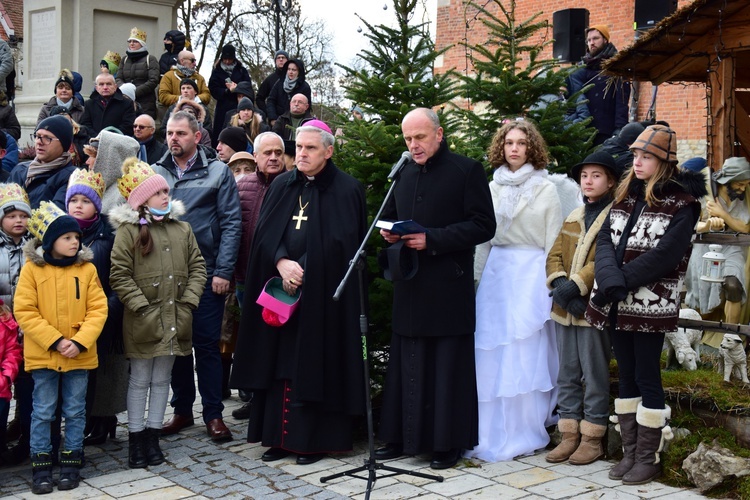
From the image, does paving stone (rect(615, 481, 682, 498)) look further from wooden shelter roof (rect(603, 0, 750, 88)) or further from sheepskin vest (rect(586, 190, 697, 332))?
wooden shelter roof (rect(603, 0, 750, 88))

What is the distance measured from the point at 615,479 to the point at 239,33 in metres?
27.1

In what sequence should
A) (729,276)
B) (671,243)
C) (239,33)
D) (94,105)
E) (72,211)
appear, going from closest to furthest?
(671,243) → (72,211) → (729,276) → (94,105) → (239,33)

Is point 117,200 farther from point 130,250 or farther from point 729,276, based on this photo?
point 729,276

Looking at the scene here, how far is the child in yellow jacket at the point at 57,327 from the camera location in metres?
5.64

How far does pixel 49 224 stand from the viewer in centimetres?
574

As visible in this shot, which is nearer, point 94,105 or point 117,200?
point 117,200

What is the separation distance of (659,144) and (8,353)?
4247 mm

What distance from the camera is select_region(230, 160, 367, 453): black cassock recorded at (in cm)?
618

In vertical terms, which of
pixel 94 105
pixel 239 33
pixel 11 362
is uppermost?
pixel 239 33

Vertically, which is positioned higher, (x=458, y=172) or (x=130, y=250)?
(x=458, y=172)

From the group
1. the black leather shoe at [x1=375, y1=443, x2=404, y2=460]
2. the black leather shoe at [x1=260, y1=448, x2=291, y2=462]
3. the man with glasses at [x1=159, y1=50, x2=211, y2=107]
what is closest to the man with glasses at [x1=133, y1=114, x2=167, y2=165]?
the black leather shoe at [x1=260, y1=448, x2=291, y2=462]

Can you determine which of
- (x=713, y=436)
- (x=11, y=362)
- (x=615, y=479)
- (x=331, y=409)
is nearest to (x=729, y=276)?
(x=713, y=436)

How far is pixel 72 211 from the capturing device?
6.14 meters

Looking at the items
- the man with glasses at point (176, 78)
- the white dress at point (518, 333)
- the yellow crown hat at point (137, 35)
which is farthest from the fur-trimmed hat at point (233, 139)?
the yellow crown hat at point (137, 35)
